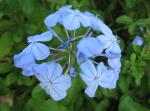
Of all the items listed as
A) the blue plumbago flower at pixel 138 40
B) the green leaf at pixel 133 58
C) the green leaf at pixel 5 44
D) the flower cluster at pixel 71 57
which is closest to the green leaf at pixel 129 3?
the blue plumbago flower at pixel 138 40

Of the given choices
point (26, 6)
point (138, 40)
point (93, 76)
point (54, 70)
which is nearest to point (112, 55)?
point (93, 76)

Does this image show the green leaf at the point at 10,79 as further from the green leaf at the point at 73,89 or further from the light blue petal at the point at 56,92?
the light blue petal at the point at 56,92

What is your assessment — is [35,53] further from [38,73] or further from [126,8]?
[126,8]

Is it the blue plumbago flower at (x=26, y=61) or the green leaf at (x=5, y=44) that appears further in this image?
the green leaf at (x=5, y=44)

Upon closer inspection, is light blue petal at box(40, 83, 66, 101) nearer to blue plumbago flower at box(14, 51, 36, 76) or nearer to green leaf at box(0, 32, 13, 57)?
blue plumbago flower at box(14, 51, 36, 76)

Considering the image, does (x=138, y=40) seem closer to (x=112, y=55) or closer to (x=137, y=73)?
(x=137, y=73)

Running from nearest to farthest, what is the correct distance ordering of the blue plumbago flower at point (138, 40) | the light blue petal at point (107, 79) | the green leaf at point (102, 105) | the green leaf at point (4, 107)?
the light blue petal at point (107, 79), the green leaf at point (4, 107), the green leaf at point (102, 105), the blue plumbago flower at point (138, 40)

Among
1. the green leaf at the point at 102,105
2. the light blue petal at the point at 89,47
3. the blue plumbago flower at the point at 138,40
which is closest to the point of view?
the light blue petal at the point at 89,47

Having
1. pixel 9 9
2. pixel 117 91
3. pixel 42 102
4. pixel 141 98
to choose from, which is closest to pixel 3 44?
pixel 9 9
